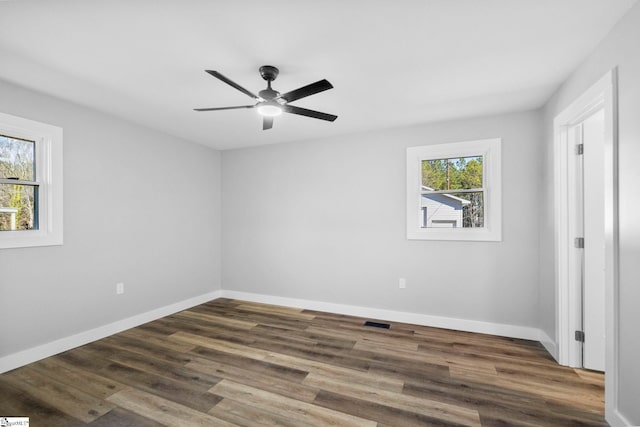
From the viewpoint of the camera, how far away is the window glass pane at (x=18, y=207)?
2.59 metres

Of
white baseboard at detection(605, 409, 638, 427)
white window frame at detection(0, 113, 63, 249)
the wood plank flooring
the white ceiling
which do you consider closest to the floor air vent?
the wood plank flooring

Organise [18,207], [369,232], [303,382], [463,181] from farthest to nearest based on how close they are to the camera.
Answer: [369,232] → [463,181] → [18,207] → [303,382]

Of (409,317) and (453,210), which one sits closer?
(453,210)

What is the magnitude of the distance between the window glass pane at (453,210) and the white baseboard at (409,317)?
1.14 metres

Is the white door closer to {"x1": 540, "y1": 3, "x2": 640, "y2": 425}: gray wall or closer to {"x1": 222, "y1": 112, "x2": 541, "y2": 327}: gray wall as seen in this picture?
{"x1": 222, "y1": 112, "x2": 541, "y2": 327}: gray wall

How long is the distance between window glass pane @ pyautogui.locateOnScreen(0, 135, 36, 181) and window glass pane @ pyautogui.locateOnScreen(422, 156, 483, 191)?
13.7 ft

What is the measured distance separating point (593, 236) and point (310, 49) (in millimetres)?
2779

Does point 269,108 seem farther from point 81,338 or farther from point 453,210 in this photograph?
point 81,338

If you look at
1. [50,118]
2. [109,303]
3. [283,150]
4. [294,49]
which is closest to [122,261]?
[109,303]

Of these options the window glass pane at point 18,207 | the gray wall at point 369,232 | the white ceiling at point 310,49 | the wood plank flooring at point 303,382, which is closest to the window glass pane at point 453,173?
the gray wall at point 369,232

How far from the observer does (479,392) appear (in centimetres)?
Answer: 221

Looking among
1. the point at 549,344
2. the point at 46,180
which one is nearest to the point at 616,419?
the point at 549,344

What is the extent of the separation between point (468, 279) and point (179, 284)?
388 centimetres

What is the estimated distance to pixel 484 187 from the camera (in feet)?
11.2
